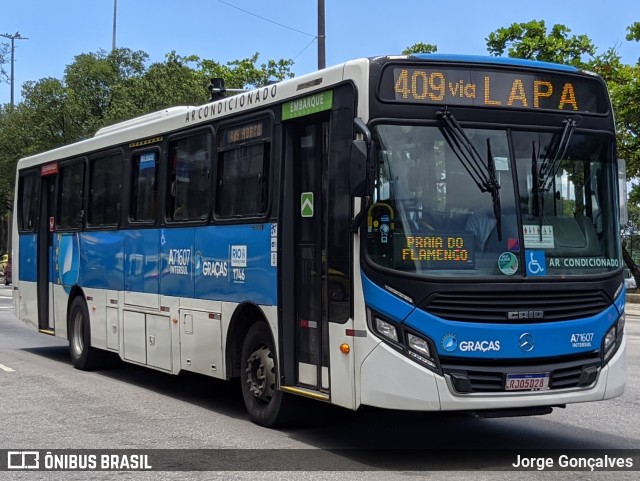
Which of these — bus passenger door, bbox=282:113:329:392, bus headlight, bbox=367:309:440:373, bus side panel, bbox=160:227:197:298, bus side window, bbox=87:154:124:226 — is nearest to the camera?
bus headlight, bbox=367:309:440:373

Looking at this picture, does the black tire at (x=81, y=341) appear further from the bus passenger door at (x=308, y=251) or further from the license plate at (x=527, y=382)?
the license plate at (x=527, y=382)

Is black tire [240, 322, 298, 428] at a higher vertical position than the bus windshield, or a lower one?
lower

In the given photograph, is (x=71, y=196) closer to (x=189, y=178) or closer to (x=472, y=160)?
(x=189, y=178)

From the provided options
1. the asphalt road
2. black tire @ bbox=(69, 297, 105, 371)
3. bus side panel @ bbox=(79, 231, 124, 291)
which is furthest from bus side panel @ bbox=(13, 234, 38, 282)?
the asphalt road

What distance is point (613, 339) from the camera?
816 cm

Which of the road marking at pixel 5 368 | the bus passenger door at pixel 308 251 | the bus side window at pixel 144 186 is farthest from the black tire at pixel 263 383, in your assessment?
the road marking at pixel 5 368

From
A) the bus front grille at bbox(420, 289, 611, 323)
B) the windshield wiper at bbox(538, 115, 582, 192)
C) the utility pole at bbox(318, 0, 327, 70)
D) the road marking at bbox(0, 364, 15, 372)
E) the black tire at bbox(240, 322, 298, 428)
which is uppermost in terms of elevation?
the utility pole at bbox(318, 0, 327, 70)

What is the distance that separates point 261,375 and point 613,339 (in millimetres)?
3308

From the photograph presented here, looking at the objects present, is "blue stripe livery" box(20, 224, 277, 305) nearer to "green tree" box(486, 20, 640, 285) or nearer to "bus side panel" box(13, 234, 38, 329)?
"bus side panel" box(13, 234, 38, 329)

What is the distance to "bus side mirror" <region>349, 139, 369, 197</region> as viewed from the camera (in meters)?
7.46

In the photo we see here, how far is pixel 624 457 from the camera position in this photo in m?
7.95

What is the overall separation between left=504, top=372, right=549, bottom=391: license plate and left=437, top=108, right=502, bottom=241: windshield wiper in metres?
1.22

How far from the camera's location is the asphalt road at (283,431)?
7.51 metres

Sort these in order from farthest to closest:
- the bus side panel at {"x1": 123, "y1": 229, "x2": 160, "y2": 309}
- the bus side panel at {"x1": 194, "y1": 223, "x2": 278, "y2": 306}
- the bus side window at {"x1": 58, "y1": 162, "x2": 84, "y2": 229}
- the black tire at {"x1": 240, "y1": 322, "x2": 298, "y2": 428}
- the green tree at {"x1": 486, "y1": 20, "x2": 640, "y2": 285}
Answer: the green tree at {"x1": 486, "y1": 20, "x2": 640, "y2": 285} → the bus side window at {"x1": 58, "y1": 162, "x2": 84, "y2": 229} → the bus side panel at {"x1": 123, "y1": 229, "x2": 160, "y2": 309} → the bus side panel at {"x1": 194, "y1": 223, "x2": 278, "y2": 306} → the black tire at {"x1": 240, "y1": 322, "x2": 298, "y2": 428}
